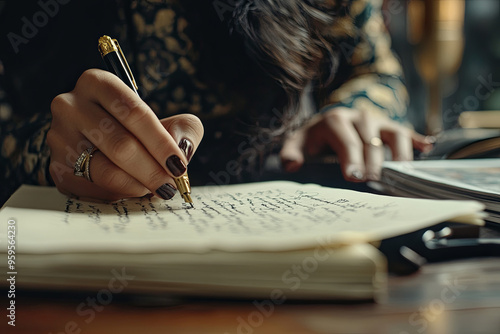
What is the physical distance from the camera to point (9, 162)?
22.6 inches

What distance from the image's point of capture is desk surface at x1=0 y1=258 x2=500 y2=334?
0.52 ft

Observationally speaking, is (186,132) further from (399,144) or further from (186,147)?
(399,144)

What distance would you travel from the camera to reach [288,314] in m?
0.17

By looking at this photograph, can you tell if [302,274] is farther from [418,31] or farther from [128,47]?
[418,31]

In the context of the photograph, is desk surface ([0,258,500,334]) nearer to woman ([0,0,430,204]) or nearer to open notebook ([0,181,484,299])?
open notebook ([0,181,484,299])

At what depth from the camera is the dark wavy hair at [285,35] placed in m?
0.63

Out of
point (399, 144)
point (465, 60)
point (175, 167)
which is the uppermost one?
point (175, 167)

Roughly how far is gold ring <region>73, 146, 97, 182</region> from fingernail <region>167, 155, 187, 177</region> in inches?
3.4

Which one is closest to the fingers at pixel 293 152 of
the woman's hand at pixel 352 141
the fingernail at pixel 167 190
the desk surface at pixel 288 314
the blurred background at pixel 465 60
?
the woman's hand at pixel 352 141

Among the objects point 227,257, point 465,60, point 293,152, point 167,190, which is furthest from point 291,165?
point 465,60

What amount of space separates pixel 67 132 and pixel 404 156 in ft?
1.35

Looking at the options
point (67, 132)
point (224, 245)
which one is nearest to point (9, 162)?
point (67, 132)

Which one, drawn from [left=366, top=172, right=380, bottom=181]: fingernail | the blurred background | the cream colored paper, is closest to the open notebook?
the cream colored paper

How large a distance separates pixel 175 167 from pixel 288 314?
17 centimetres
